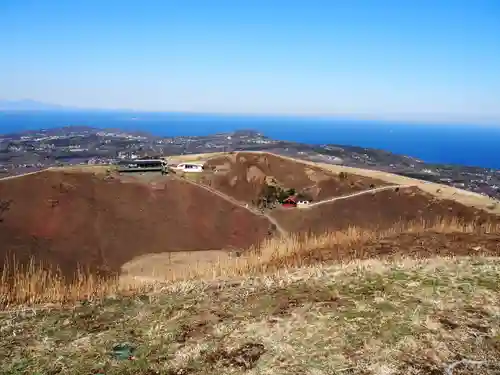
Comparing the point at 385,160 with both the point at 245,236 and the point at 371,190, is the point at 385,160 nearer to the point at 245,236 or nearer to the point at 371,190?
the point at 371,190

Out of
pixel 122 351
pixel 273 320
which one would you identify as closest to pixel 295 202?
pixel 273 320

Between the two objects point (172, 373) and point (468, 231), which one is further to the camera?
point (468, 231)

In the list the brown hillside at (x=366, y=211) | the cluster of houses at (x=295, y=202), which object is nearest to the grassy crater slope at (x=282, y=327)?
the brown hillside at (x=366, y=211)

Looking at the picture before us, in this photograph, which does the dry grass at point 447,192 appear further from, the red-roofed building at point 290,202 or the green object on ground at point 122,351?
the green object on ground at point 122,351

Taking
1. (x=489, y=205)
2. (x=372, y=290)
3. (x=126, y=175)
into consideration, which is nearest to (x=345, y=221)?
(x=489, y=205)

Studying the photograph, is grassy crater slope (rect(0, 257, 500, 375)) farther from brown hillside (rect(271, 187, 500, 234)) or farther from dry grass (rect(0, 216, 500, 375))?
brown hillside (rect(271, 187, 500, 234))

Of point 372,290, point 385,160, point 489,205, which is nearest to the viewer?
point 372,290
